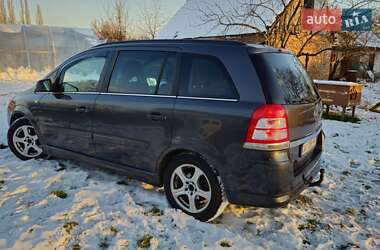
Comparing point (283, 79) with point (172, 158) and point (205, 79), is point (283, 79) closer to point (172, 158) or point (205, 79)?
point (205, 79)

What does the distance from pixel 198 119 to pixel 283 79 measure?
85cm

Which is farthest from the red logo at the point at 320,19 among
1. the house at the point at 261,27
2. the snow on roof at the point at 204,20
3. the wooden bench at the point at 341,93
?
the wooden bench at the point at 341,93

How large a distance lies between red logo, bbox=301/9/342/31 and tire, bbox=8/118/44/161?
526 inches

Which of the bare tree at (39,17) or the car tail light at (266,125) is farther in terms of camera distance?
the bare tree at (39,17)

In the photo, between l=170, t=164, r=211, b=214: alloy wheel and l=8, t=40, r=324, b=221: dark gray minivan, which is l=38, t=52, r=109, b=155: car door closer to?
l=8, t=40, r=324, b=221: dark gray minivan

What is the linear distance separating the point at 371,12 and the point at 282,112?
48.3 feet

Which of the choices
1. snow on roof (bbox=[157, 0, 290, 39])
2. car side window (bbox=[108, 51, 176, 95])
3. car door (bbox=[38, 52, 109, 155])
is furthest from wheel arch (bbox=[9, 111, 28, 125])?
snow on roof (bbox=[157, 0, 290, 39])

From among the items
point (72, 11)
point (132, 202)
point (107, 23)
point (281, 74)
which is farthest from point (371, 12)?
point (72, 11)

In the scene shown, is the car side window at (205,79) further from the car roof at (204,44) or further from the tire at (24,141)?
the tire at (24,141)

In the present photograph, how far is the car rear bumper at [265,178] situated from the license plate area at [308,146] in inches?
4.0

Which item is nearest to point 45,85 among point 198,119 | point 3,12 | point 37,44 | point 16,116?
point 16,116

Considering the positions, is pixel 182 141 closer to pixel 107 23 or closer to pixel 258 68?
pixel 258 68

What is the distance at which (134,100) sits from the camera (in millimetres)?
3131

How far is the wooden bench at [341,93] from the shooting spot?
846 centimetres
